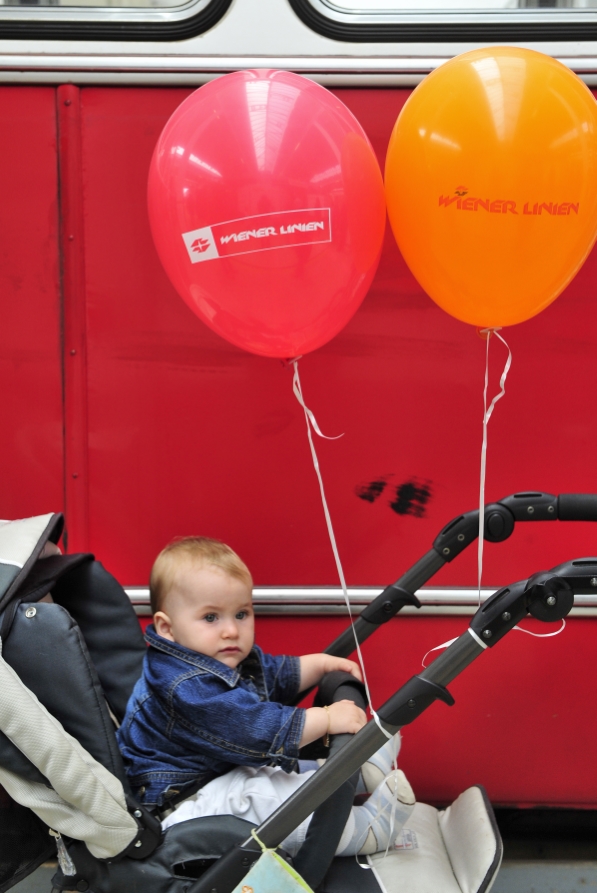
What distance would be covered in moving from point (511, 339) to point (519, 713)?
1011 millimetres

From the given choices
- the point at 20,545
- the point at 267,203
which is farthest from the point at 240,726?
the point at 267,203

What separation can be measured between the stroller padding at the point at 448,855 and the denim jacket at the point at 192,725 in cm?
39

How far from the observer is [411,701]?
1.44 metres

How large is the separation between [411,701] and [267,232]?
85cm

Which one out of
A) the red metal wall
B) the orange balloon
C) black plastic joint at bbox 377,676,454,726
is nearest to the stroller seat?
black plastic joint at bbox 377,676,454,726

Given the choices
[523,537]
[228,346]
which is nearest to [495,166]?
[228,346]

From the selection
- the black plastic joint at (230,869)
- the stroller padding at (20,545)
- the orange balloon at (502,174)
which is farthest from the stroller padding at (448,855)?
the orange balloon at (502,174)

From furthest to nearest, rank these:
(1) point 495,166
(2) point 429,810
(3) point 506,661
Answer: (3) point 506,661 → (2) point 429,810 → (1) point 495,166

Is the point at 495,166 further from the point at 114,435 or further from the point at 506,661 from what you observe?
the point at 506,661

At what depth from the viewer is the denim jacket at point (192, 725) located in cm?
163

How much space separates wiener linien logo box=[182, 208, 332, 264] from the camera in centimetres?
149

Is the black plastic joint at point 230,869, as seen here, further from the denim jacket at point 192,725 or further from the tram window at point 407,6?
the tram window at point 407,6

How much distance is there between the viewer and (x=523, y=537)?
7.36ft

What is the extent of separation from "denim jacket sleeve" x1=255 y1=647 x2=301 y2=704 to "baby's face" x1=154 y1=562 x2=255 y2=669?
0.14 metres
